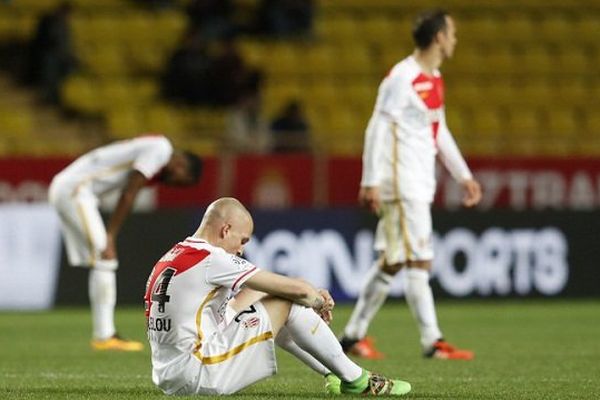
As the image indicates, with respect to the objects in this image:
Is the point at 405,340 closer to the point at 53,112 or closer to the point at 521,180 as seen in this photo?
the point at 521,180

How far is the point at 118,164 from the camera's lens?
11414 millimetres

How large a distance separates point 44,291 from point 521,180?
6.35 m

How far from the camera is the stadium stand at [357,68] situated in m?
20.4

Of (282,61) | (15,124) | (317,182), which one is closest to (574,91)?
(282,61)

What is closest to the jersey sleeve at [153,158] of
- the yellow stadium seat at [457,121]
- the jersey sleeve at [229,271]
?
the jersey sleeve at [229,271]

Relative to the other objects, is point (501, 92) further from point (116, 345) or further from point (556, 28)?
point (116, 345)

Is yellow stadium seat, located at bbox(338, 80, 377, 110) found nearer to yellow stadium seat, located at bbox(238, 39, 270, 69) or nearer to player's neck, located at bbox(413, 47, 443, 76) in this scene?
yellow stadium seat, located at bbox(238, 39, 270, 69)

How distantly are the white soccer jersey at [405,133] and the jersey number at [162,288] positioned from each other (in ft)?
10.7

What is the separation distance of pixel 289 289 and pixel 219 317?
443mm

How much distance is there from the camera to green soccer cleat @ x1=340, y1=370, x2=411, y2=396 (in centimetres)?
721

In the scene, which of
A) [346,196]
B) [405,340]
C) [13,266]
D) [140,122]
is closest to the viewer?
[405,340]

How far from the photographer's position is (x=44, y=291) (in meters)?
15.8

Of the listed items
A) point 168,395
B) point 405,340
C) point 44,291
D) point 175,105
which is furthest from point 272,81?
point 168,395

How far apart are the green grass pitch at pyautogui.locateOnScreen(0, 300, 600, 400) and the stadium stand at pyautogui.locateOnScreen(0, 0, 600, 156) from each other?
512 cm
